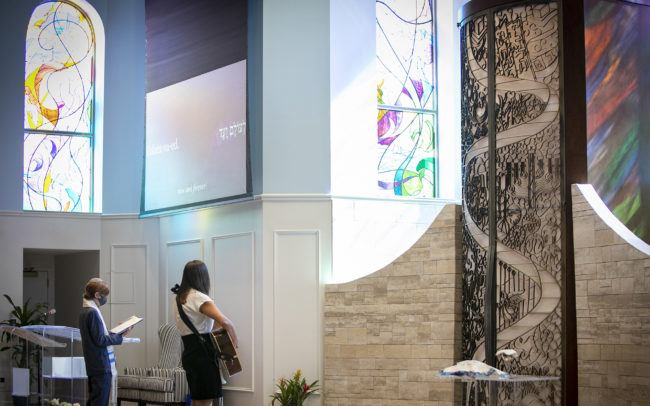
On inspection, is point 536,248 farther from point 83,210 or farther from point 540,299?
point 83,210

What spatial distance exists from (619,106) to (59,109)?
23.4 ft

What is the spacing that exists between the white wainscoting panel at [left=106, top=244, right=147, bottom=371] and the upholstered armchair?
39.9 inches

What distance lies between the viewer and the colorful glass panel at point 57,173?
451 inches

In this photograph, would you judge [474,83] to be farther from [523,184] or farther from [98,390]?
[98,390]

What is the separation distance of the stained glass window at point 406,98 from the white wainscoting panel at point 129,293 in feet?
10.8

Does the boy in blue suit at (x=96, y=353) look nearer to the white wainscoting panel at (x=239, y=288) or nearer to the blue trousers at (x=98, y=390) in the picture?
the blue trousers at (x=98, y=390)

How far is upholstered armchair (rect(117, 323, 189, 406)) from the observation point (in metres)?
9.39

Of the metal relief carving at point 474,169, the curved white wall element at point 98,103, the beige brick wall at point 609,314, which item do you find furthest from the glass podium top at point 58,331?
the beige brick wall at point 609,314

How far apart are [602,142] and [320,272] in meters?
3.18

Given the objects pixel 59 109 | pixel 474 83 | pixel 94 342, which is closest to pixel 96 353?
pixel 94 342

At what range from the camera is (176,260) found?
10844 millimetres

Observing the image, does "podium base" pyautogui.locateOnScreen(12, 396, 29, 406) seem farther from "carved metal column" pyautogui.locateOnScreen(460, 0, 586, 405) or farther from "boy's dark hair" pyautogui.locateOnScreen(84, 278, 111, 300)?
"carved metal column" pyautogui.locateOnScreen(460, 0, 586, 405)

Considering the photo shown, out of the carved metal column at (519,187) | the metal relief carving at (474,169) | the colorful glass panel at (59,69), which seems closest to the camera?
the carved metal column at (519,187)

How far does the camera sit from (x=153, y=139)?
443 inches
